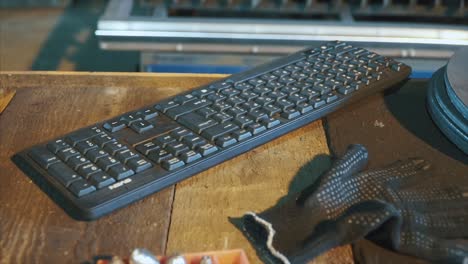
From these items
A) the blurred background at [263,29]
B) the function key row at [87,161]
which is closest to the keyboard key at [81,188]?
the function key row at [87,161]

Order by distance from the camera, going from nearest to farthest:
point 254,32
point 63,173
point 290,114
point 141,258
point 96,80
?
1. point 141,258
2. point 63,173
3. point 290,114
4. point 96,80
5. point 254,32

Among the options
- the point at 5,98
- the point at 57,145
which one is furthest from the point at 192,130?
the point at 5,98

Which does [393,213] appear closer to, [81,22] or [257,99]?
[257,99]

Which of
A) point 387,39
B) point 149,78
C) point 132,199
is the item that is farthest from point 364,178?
point 387,39

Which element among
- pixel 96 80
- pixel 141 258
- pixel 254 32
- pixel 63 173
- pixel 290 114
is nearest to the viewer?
pixel 141 258

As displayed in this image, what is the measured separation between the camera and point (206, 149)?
507 millimetres

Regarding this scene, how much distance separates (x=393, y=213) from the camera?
1.36 feet

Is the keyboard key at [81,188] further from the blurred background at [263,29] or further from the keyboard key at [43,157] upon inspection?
the blurred background at [263,29]

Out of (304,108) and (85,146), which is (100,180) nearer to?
(85,146)

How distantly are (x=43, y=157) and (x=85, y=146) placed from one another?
0.03m

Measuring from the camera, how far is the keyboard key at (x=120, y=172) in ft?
1.52

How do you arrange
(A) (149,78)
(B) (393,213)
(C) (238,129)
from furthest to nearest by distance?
1. (A) (149,78)
2. (C) (238,129)
3. (B) (393,213)

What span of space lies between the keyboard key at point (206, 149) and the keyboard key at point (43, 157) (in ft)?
0.38

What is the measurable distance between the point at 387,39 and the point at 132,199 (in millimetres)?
649
